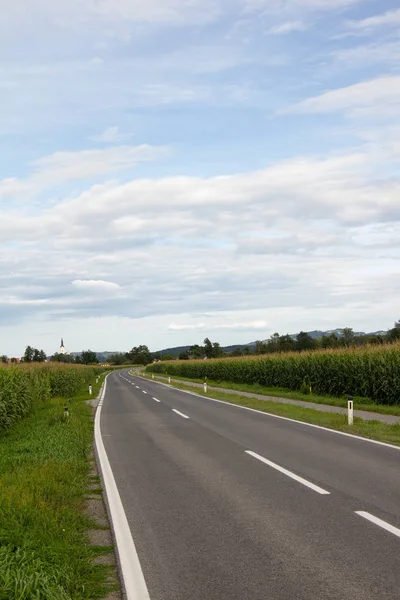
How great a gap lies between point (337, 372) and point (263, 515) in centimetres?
2407

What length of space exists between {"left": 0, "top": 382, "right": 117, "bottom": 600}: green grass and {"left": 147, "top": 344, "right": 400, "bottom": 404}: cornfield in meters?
16.9

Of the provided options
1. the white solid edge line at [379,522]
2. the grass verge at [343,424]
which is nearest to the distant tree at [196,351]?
the grass verge at [343,424]

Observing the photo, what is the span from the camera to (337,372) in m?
30.4

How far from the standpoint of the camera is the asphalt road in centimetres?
505

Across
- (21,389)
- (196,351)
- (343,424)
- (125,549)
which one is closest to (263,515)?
(125,549)

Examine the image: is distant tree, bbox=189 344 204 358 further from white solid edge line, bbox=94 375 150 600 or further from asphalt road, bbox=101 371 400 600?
white solid edge line, bbox=94 375 150 600

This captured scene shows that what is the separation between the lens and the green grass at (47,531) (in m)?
4.68

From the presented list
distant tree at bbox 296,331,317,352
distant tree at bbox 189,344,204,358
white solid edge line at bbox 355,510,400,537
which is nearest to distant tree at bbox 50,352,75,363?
distant tree at bbox 296,331,317,352

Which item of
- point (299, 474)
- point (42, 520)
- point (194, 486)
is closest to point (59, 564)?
point (42, 520)

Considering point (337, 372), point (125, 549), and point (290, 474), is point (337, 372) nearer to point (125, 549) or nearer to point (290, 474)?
point (290, 474)

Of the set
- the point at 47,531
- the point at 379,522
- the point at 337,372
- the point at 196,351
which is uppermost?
the point at 196,351

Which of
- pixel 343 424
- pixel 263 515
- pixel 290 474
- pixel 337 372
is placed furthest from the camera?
pixel 337 372

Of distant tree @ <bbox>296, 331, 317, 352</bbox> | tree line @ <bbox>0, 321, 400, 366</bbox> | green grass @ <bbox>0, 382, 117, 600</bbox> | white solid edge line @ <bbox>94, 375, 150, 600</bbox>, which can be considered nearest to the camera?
green grass @ <bbox>0, 382, 117, 600</bbox>

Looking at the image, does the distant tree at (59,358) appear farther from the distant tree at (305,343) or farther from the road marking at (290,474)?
the road marking at (290,474)
